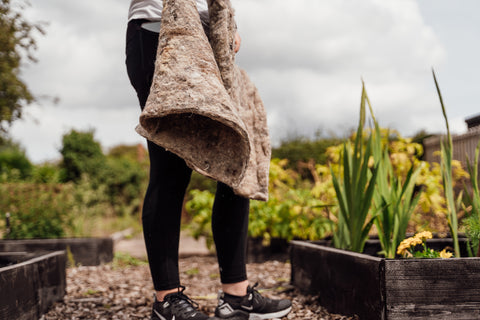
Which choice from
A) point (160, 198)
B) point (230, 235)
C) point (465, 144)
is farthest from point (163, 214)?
point (465, 144)

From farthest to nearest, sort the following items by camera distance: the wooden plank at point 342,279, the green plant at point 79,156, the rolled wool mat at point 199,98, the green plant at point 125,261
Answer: the green plant at point 79,156
the green plant at point 125,261
the wooden plank at point 342,279
the rolled wool mat at point 199,98

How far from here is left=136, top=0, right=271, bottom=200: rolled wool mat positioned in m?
1.30

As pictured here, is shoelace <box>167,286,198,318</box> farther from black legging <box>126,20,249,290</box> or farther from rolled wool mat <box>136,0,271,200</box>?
rolled wool mat <box>136,0,271,200</box>

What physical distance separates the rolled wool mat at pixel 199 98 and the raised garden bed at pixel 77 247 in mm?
2517

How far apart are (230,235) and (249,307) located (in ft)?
0.99

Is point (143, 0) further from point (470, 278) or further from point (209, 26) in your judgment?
point (470, 278)

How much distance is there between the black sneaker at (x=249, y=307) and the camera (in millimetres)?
1729

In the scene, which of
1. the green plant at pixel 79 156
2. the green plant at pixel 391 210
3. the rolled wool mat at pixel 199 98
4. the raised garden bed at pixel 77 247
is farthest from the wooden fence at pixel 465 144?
the green plant at pixel 79 156

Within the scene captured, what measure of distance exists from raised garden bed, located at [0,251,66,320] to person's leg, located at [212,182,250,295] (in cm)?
84

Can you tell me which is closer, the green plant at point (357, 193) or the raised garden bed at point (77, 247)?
the green plant at point (357, 193)

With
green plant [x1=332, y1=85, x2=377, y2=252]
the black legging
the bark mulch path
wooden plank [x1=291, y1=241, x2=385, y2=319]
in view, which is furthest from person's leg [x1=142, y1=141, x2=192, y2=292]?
green plant [x1=332, y1=85, x2=377, y2=252]

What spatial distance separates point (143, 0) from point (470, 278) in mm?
1478

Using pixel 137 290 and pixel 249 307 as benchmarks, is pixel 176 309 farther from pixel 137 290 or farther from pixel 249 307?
pixel 137 290

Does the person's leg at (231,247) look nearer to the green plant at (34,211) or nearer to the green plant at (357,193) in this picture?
the green plant at (357,193)
